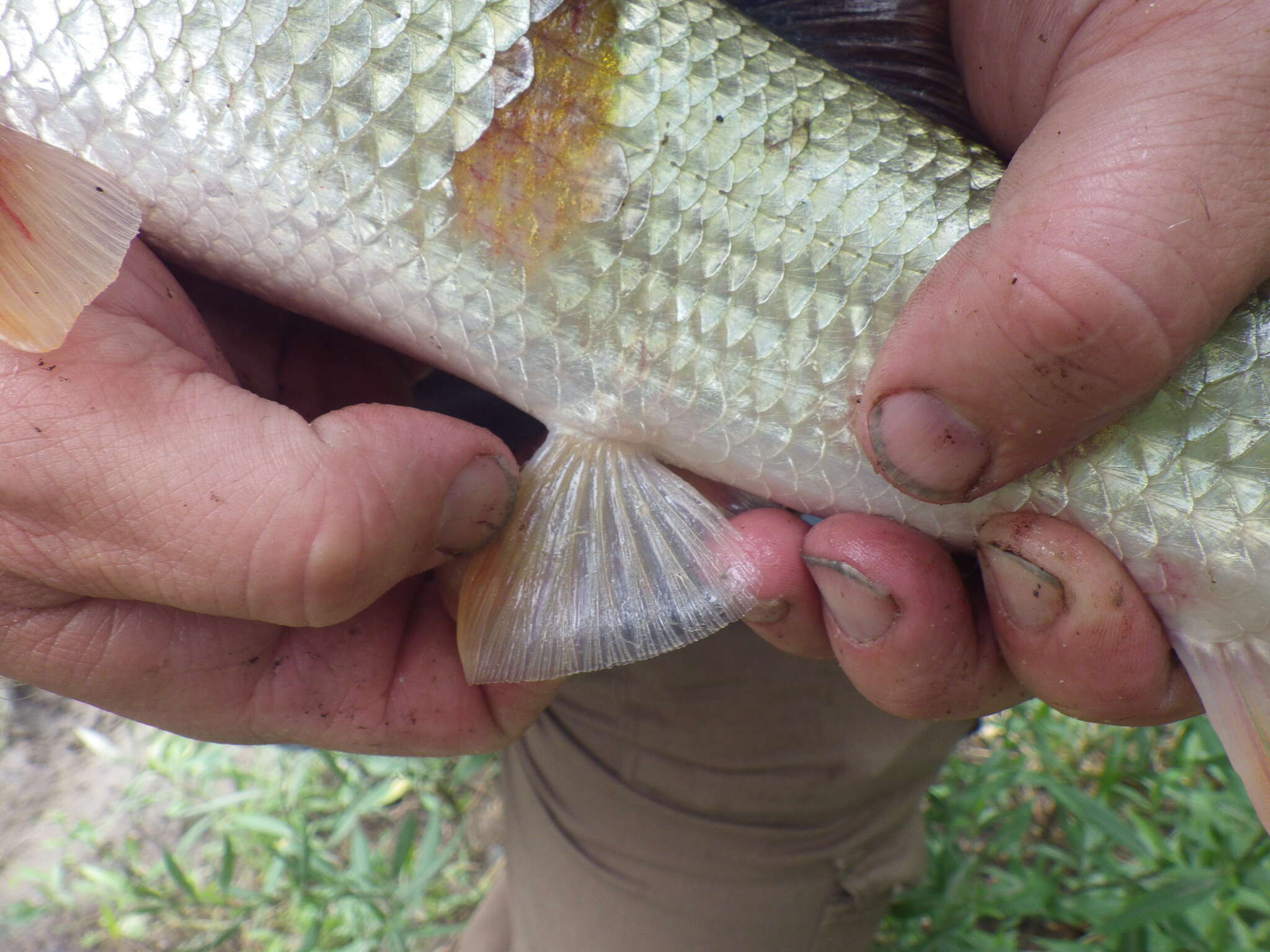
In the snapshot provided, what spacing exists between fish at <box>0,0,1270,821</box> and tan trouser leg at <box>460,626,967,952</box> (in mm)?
680

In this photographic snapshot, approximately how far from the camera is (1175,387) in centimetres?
115

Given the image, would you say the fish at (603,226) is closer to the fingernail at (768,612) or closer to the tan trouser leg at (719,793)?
the fingernail at (768,612)

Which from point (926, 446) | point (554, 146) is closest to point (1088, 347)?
point (926, 446)

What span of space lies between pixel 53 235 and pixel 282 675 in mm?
661

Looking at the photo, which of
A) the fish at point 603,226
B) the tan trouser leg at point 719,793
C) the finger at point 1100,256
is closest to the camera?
the finger at point 1100,256

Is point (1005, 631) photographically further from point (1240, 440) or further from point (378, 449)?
point (378, 449)

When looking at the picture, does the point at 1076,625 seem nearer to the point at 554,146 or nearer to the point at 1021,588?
the point at 1021,588

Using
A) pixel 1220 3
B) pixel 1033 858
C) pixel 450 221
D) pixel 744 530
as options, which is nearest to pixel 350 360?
pixel 450 221

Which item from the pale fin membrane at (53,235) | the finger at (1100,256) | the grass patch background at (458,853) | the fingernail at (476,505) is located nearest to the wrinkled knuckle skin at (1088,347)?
the finger at (1100,256)

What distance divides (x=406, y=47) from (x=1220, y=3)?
34.9 inches

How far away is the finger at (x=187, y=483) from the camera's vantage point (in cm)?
106

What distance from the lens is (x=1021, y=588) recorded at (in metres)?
1.22

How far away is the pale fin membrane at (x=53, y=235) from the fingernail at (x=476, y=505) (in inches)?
17.6

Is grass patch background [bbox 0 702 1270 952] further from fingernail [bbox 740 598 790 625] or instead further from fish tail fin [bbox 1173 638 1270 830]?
fingernail [bbox 740 598 790 625]
